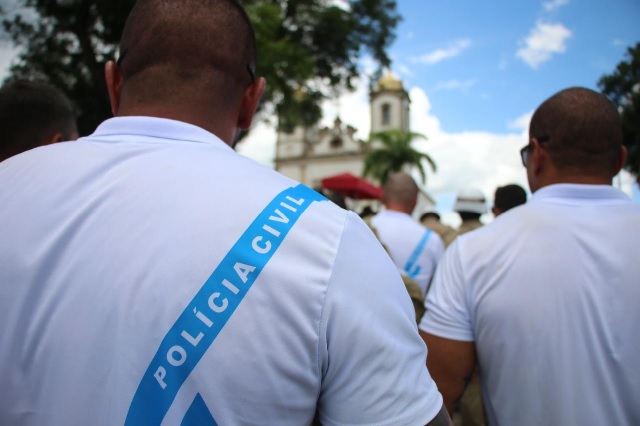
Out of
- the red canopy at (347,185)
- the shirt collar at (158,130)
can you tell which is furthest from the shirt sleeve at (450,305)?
the red canopy at (347,185)

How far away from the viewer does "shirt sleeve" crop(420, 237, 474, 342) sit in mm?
1777

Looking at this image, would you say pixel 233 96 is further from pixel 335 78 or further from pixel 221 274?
pixel 335 78

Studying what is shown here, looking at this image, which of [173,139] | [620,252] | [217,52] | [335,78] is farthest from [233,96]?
[335,78]

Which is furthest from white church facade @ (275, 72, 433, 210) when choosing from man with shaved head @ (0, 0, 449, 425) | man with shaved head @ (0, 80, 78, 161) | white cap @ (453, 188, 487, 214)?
man with shaved head @ (0, 0, 449, 425)

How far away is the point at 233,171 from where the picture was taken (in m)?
0.97

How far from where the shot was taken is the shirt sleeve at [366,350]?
89 centimetres

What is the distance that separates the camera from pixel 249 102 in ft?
4.25

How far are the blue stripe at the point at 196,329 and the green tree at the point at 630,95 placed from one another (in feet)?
75.0

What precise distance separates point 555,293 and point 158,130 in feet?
4.53

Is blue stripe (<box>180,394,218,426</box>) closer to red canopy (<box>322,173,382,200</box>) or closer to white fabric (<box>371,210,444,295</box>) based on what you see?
white fabric (<box>371,210,444,295</box>)

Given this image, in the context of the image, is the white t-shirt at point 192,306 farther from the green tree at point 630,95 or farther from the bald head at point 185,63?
the green tree at point 630,95

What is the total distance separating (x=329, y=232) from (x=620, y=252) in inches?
46.4

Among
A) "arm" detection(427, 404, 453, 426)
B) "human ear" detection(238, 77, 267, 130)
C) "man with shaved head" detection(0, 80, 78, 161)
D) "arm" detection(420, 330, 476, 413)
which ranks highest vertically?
"man with shaved head" detection(0, 80, 78, 161)

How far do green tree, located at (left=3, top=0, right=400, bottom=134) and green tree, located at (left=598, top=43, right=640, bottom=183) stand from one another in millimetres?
12737
